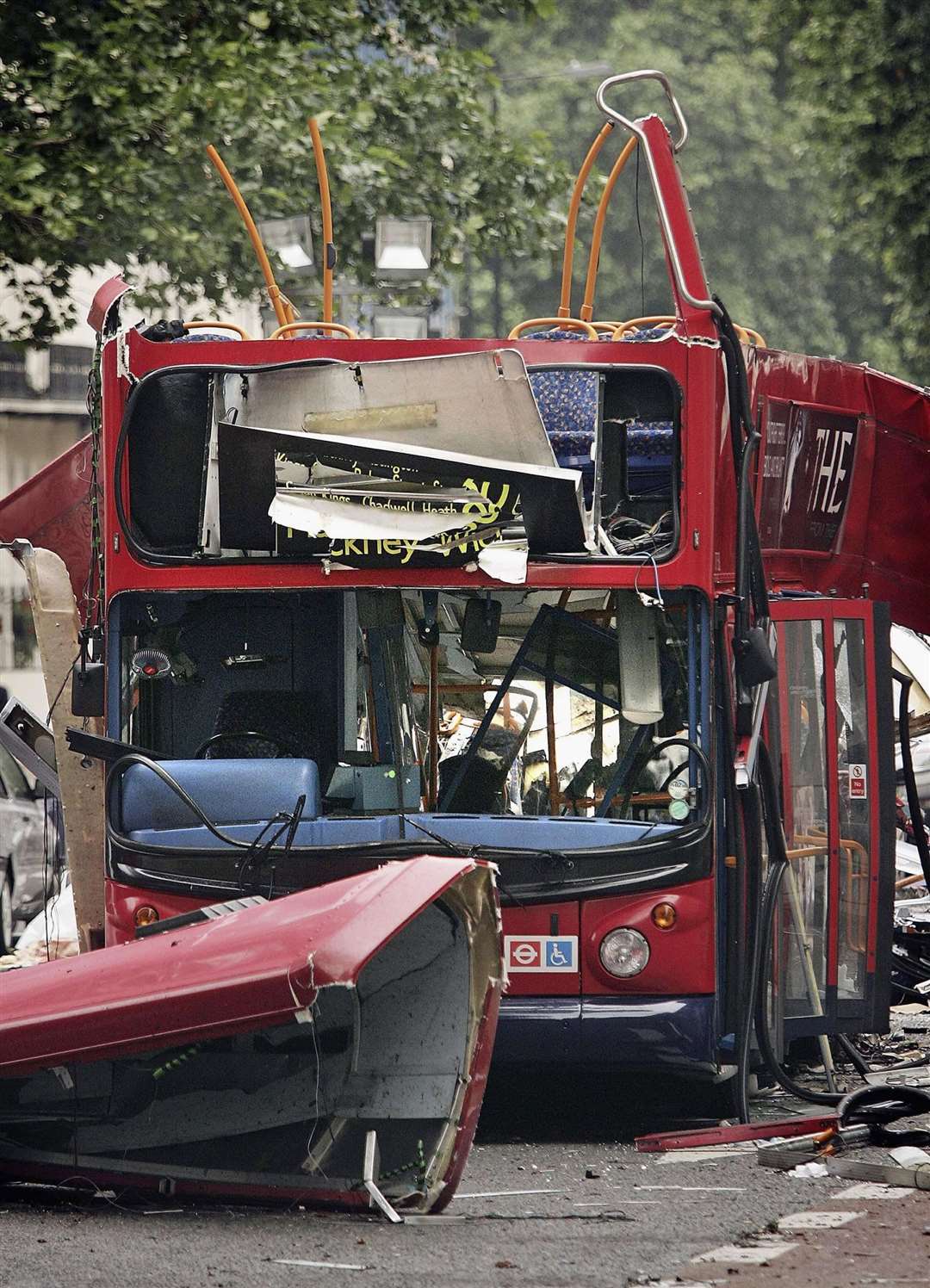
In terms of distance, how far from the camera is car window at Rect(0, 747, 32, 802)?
52.2 ft

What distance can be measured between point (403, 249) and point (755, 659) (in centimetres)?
769

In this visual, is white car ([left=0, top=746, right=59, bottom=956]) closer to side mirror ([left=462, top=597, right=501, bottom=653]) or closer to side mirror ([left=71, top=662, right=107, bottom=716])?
side mirror ([left=71, top=662, right=107, bottom=716])

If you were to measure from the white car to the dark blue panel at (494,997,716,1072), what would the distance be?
7247 mm

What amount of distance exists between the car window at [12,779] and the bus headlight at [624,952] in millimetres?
8655

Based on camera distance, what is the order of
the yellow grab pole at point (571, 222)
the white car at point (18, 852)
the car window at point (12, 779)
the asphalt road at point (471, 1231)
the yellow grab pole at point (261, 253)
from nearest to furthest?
the asphalt road at point (471, 1231)
the yellow grab pole at point (261, 253)
the yellow grab pole at point (571, 222)
the white car at point (18, 852)
the car window at point (12, 779)

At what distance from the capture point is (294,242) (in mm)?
14781

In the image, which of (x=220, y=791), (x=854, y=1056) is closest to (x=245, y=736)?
(x=220, y=791)

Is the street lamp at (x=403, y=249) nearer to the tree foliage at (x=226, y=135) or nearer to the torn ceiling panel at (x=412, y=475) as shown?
the tree foliage at (x=226, y=135)

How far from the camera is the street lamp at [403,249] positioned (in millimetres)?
14711

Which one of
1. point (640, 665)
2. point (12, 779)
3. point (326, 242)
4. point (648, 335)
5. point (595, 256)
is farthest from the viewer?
point (12, 779)

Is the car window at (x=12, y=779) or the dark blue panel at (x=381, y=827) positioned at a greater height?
the dark blue panel at (x=381, y=827)

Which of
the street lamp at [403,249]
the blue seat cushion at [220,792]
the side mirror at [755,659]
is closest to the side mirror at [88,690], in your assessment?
the blue seat cushion at [220,792]

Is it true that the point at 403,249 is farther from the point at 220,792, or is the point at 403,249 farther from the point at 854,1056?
the point at 220,792

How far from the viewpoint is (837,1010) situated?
888 cm
